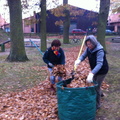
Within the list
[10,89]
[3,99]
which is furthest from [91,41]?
[10,89]

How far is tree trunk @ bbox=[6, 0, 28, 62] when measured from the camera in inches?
408

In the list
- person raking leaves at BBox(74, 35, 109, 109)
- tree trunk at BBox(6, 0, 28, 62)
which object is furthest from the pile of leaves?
tree trunk at BBox(6, 0, 28, 62)

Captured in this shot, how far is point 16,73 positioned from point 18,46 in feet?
9.46

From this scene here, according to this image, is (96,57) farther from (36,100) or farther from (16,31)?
(16,31)

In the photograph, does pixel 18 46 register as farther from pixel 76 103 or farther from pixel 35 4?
pixel 76 103

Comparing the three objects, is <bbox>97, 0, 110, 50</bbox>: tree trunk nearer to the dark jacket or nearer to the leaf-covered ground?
the leaf-covered ground

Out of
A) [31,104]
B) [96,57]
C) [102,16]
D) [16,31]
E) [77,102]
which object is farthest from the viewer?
[102,16]

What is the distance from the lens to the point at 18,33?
10.5 meters

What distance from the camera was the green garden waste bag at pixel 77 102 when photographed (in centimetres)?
342

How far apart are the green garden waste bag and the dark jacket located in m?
1.67

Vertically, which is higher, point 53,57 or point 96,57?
point 96,57

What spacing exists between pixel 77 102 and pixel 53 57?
1.94 meters

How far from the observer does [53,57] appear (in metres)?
5.14

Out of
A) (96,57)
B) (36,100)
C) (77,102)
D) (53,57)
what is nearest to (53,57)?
(53,57)
